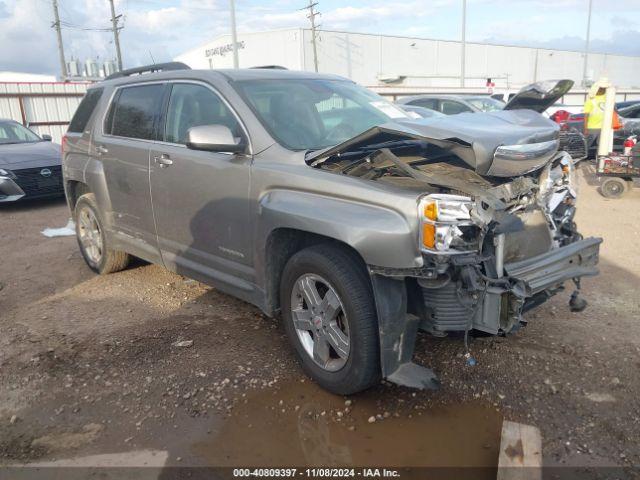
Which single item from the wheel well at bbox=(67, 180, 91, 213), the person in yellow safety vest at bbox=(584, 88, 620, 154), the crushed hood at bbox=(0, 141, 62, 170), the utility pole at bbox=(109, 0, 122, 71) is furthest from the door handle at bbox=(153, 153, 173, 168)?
the utility pole at bbox=(109, 0, 122, 71)

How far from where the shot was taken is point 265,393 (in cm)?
330

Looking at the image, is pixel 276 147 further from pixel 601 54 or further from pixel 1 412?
pixel 601 54

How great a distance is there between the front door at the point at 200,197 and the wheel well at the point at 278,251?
0.20 metres

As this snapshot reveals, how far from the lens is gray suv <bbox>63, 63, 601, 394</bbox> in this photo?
9.04 feet

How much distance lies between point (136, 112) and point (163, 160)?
2.66 ft

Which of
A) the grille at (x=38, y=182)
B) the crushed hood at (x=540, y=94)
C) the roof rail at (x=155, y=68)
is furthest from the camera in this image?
the grille at (x=38, y=182)

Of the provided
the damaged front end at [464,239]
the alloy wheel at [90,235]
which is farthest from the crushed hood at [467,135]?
the alloy wheel at [90,235]

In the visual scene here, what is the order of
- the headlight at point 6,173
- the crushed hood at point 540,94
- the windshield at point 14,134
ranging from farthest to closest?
the windshield at point 14,134 < the headlight at point 6,173 < the crushed hood at point 540,94

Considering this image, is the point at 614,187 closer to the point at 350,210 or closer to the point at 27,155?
the point at 350,210

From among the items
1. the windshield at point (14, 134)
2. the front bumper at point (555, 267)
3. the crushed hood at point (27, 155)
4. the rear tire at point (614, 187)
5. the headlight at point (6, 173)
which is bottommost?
the rear tire at point (614, 187)

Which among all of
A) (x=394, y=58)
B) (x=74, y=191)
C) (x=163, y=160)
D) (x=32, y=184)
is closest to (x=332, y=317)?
(x=163, y=160)

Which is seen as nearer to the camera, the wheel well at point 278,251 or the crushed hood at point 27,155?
the wheel well at point 278,251

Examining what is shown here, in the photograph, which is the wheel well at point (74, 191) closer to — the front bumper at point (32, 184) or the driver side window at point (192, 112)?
the driver side window at point (192, 112)

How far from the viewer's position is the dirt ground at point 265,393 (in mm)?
2781
